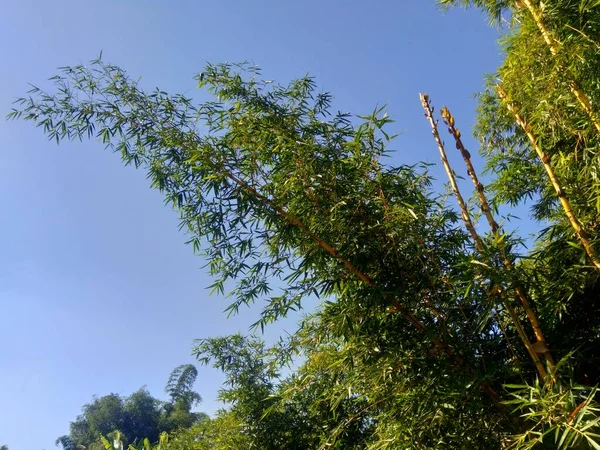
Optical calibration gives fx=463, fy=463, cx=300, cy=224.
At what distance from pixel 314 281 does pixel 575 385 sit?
4.07 feet

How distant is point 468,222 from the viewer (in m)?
2.19

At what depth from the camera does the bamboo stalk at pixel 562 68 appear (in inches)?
90.2

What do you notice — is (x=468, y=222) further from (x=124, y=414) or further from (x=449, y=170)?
(x=124, y=414)

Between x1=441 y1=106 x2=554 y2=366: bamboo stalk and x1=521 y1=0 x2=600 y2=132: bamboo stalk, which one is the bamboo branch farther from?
x1=521 y1=0 x2=600 y2=132: bamboo stalk

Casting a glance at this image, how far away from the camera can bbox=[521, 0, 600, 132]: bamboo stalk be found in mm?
2291

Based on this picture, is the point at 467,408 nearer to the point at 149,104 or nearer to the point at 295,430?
the point at 295,430

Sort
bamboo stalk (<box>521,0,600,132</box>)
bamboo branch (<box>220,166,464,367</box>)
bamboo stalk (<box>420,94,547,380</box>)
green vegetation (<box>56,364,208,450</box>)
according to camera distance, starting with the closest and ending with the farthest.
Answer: bamboo stalk (<box>420,94,547,380</box>), bamboo branch (<box>220,166,464,367</box>), bamboo stalk (<box>521,0,600,132</box>), green vegetation (<box>56,364,208,450</box>)

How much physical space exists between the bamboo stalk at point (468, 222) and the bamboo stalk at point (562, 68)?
0.73 meters

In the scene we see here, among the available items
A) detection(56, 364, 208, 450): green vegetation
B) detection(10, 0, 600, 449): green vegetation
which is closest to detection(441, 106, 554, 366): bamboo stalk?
detection(10, 0, 600, 449): green vegetation

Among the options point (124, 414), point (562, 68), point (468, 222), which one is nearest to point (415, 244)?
point (468, 222)

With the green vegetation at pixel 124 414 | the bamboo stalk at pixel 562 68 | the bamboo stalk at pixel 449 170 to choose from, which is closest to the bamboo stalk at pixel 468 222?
the bamboo stalk at pixel 449 170

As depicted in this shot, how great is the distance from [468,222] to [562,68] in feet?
3.45

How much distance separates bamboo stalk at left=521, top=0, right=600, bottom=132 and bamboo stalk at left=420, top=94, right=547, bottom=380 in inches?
28.8

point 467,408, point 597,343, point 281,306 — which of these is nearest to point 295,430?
point 281,306
